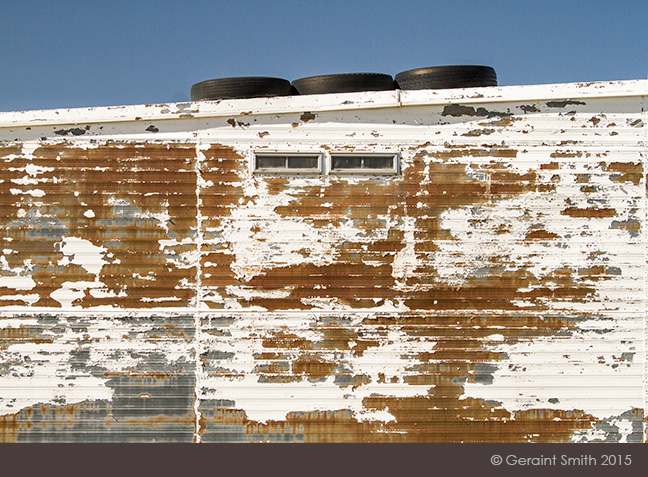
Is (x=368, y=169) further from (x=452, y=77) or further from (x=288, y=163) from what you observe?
(x=452, y=77)

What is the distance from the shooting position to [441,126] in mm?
4348

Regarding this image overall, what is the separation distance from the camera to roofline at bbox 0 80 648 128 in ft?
14.0

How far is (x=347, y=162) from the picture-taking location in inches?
171

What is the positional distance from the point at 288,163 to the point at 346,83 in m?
1.01

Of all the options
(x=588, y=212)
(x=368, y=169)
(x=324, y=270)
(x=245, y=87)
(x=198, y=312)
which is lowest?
(x=198, y=312)

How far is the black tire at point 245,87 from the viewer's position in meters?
4.80

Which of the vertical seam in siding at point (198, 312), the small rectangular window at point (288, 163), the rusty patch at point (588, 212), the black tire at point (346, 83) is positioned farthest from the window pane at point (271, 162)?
the rusty patch at point (588, 212)

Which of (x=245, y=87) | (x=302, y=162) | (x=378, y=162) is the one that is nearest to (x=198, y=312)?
(x=302, y=162)

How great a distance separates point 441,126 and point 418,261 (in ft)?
3.64

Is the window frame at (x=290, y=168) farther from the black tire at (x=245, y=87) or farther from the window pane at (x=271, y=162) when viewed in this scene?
the black tire at (x=245, y=87)

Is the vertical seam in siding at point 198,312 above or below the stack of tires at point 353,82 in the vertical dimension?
below

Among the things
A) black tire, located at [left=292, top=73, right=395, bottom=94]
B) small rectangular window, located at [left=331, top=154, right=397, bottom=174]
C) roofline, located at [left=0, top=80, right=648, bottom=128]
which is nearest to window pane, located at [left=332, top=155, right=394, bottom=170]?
small rectangular window, located at [left=331, top=154, right=397, bottom=174]

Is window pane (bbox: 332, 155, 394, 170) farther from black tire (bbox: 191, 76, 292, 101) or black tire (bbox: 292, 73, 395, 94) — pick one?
black tire (bbox: 191, 76, 292, 101)

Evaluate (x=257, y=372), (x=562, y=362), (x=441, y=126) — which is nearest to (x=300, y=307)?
(x=257, y=372)
